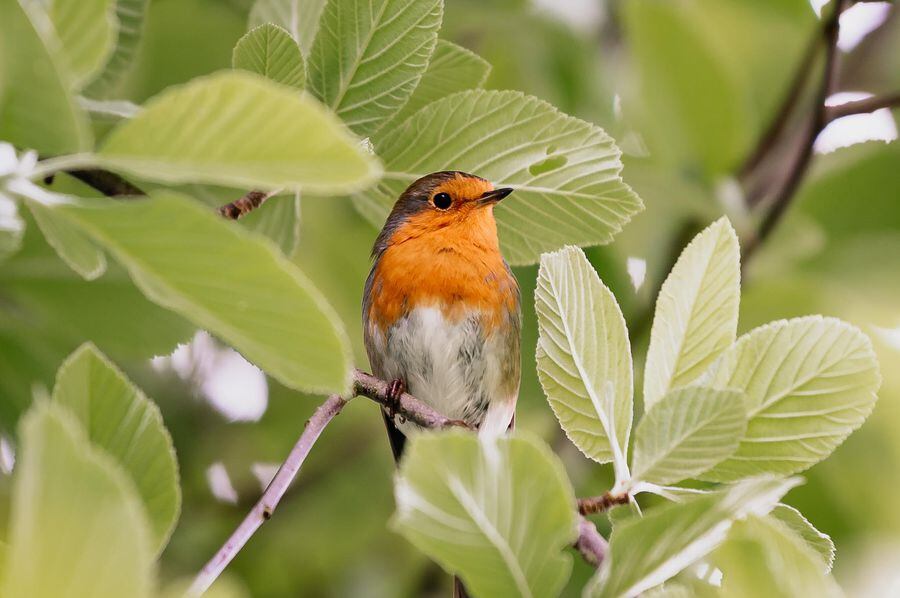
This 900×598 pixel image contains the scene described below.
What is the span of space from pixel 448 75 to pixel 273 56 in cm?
38

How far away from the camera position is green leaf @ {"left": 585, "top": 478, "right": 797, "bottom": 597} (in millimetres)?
936

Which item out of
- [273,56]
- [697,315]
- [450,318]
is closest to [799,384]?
[697,315]

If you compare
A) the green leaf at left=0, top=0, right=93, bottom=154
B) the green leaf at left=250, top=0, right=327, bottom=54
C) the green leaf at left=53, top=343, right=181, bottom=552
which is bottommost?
the green leaf at left=53, top=343, right=181, bottom=552

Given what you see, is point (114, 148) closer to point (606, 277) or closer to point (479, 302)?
point (606, 277)

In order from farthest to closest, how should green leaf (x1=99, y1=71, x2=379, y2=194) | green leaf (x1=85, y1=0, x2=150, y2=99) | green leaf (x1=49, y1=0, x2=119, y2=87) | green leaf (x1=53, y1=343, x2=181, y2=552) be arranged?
green leaf (x1=85, y1=0, x2=150, y2=99), green leaf (x1=53, y1=343, x2=181, y2=552), green leaf (x1=49, y1=0, x2=119, y2=87), green leaf (x1=99, y1=71, x2=379, y2=194)

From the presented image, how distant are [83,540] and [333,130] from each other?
32 centimetres

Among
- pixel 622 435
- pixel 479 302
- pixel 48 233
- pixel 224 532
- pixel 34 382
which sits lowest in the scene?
pixel 224 532

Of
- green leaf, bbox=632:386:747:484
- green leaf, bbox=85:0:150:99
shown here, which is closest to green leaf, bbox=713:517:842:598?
green leaf, bbox=632:386:747:484

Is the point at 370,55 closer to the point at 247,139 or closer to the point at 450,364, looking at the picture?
the point at 247,139

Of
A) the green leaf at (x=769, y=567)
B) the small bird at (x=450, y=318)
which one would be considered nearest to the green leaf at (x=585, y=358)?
the green leaf at (x=769, y=567)

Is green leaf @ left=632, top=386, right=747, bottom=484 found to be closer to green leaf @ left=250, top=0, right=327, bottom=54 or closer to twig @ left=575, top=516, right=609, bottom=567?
twig @ left=575, top=516, right=609, bottom=567

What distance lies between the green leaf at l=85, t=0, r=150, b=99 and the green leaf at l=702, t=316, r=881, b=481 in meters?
0.99

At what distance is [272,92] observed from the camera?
0.76m

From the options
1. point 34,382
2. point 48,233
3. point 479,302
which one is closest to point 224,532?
point 479,302
